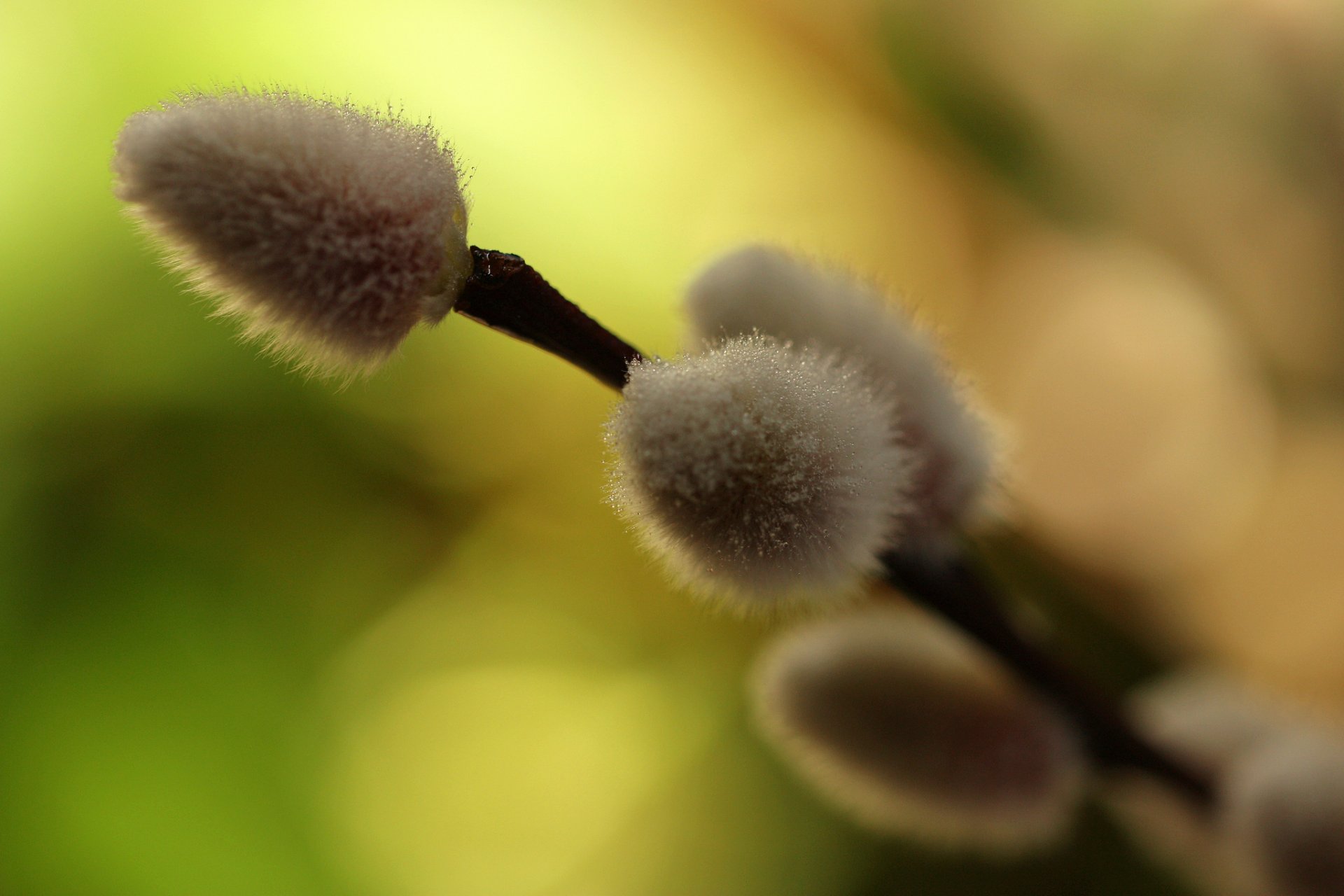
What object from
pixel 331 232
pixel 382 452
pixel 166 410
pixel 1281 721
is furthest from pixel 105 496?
pixel 1281 721

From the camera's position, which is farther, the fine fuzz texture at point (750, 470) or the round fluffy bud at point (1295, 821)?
the round fluffy bud at point (1295, 821)

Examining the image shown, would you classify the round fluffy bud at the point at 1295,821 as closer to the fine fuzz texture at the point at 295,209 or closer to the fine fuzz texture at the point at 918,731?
the fine fuzz texture at the point at 918,731

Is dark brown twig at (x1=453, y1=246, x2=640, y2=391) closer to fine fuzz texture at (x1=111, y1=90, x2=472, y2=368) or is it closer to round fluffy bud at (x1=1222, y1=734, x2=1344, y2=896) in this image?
fine fuzz texture at (x1=111, y1=90, x2=472, y2=368)

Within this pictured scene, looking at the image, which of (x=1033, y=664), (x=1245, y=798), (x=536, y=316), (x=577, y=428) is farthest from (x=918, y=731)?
(x=577, y=428)

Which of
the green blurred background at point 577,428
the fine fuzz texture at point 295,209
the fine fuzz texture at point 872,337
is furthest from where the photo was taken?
the green blurred background at point 577,428

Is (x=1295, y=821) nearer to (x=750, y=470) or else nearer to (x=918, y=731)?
(x=918, y=731)

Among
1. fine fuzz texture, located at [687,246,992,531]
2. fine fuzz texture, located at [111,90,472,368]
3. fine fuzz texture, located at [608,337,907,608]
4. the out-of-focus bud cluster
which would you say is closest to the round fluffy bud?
the out-of-focus bud cluster

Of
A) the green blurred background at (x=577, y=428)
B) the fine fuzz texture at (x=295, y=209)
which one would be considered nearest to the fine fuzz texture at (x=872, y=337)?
the fine fuzz texture at (x=295, y=209)
